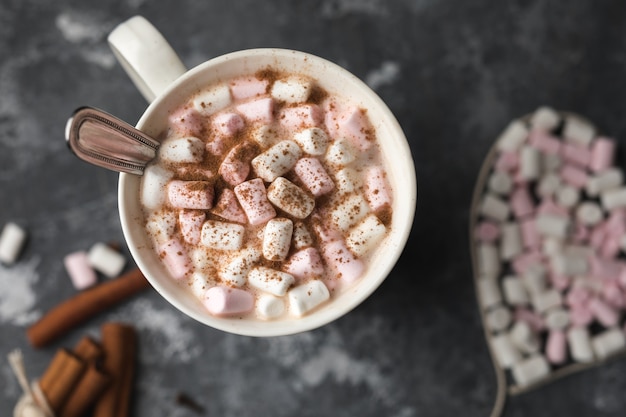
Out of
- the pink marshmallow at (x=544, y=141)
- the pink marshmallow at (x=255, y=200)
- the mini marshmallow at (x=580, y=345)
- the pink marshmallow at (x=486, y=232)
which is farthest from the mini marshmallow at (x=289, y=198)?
the mini marshmallow at (x=580, y=345)

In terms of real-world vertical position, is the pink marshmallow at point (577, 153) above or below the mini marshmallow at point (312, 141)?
below

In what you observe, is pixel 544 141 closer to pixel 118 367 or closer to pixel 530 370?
pixel 530 370

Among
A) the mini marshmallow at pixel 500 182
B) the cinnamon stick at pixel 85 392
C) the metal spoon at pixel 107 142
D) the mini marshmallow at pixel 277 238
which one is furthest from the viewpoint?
the mini marshmallow at pixel 500 182

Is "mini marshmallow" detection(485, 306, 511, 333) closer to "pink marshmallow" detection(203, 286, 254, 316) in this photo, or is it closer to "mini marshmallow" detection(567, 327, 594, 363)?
"mini marshmallow" detection(567, 327, 594, 363)

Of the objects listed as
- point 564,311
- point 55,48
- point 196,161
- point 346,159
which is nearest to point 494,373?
point 564,311

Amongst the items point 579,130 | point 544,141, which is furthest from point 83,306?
point 579,130

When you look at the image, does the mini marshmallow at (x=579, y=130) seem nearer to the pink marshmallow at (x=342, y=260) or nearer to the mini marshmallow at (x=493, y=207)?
the mini marshmallow at (x=493, y=207)
